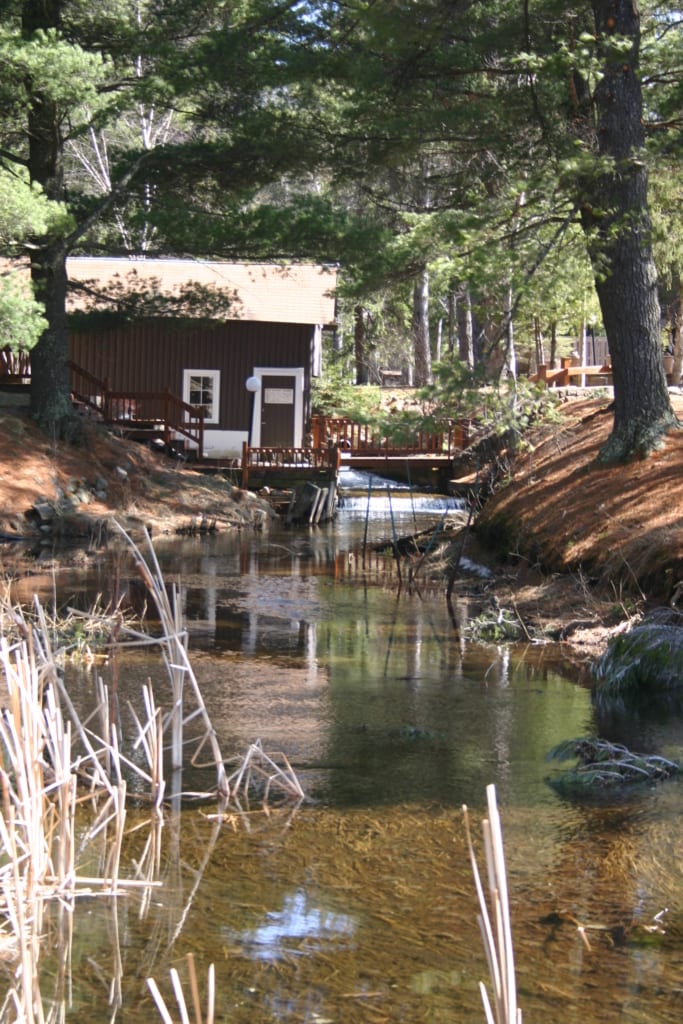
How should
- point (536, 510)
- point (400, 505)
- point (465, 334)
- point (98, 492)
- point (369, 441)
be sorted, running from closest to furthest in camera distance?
point (536, 510) < point (98, 492) < point (400, 505) < point (369, 441) < point (465, 334)

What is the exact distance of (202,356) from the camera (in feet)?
101

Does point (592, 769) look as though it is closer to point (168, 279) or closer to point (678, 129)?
point (678, 129)

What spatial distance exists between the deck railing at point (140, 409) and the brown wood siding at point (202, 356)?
1112 millimetres

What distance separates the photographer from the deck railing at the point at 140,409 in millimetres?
26297

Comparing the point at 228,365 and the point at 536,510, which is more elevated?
Answer: the point at 228,365

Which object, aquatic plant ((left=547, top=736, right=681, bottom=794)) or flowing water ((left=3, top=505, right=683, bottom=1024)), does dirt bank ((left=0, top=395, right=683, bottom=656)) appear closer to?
flowing water ((left=3, top=505, right=683, bottom=1024))

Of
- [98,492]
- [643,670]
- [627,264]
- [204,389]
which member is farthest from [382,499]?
[643,670]

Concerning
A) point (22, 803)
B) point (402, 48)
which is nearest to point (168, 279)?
point (402, 48)

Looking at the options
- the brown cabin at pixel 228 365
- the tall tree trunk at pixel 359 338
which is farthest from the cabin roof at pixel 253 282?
the tall tree trunk at pixel 359 338

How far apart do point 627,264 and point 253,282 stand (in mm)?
16857

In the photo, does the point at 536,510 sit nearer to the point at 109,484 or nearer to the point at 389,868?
the point at 109,484

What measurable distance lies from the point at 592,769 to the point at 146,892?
3022 millimetres

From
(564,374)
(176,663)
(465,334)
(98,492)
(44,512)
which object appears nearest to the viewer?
(176,663)

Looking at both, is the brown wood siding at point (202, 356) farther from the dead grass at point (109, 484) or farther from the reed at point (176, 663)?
the reed at point (176, 663)
